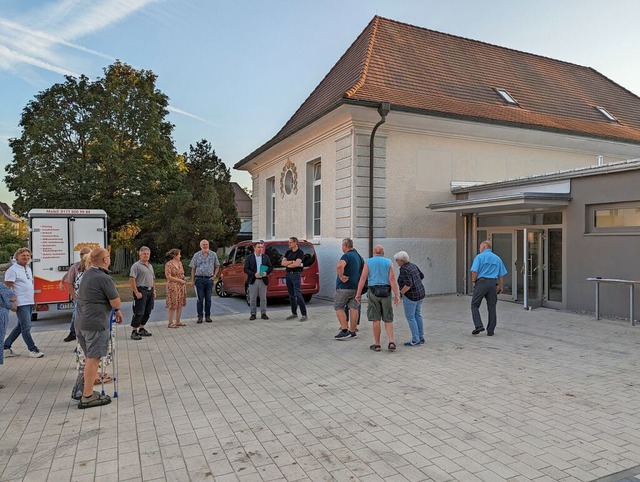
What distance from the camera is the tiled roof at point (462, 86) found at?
45.8 ft

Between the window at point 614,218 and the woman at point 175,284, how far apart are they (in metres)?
9.04

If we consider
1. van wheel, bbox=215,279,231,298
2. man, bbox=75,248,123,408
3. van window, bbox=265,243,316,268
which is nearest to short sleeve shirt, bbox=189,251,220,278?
van window, bbox=265,243,316,268

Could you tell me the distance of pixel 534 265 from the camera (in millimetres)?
11766

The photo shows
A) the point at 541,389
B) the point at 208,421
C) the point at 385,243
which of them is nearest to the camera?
the point at 208,421

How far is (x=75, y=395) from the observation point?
508 centimetres

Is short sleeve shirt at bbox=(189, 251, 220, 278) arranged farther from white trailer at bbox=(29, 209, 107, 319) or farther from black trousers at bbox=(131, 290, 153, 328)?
white trailer at bbox=(29, 209, 107, 319)

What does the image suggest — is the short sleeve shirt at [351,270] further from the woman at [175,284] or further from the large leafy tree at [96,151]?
the large leafy tree at [96,151]

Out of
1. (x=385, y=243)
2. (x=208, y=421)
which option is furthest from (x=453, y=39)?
(x=208, y=421)

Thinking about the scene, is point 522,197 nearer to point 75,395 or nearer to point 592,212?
point 592,212

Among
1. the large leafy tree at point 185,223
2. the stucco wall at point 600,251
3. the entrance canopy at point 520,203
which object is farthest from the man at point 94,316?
the large leafy tree at point 185,223

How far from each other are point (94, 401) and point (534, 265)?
10.5 m

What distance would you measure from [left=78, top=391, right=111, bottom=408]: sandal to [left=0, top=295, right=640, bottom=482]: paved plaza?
13 centimetres

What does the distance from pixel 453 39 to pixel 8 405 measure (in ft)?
63.0

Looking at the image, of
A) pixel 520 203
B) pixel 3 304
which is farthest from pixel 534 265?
pixel 3 304
